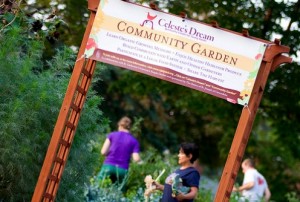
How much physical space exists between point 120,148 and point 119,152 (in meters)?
0.06

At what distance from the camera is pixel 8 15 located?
8.97 metres

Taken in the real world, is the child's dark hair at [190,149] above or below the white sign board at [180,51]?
below

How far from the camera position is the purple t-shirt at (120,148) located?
12570 mm

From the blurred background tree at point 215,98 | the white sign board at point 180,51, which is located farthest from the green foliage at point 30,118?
the white sign board at point 180,51

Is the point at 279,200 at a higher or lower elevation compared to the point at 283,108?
lower

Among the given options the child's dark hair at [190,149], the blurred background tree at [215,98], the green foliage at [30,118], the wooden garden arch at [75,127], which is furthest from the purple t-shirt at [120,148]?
the wooden garden arch at [75,127]

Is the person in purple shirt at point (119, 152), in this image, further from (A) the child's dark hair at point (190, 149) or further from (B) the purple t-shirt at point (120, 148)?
(A) the child's dark hair at point (190, 149)

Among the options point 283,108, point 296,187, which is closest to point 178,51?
point 283,108

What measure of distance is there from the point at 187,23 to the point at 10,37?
1748 mm

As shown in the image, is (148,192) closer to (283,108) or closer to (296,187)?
(283,108)

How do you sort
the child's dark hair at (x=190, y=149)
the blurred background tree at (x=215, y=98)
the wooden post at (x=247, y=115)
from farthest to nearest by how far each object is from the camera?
the blurred background tree at (x=215, y=98), the child's dark hair at (x=190, y=149), the wooden post at (x=247, y=115)

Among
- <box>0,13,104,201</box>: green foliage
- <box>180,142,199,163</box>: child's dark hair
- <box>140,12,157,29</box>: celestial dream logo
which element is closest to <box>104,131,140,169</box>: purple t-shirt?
<box>0,13,104,201</box>: green foliage

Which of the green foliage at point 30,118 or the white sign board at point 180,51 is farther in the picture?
the green foliage at point 30,118

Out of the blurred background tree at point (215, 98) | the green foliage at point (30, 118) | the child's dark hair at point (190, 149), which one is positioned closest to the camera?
the green foliage at point (30, 118)
